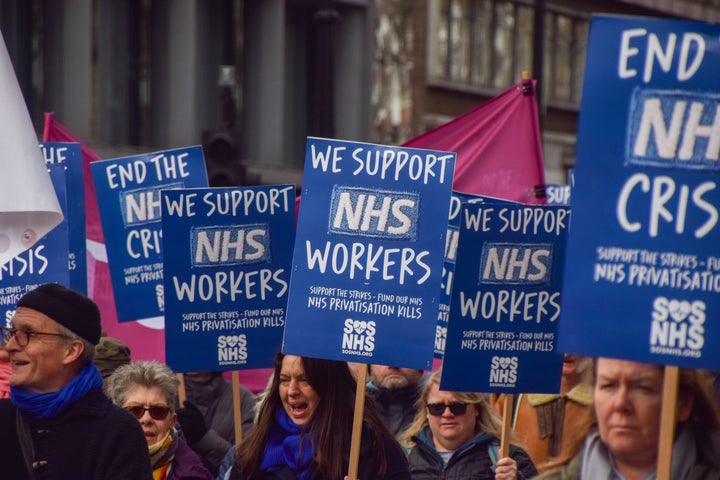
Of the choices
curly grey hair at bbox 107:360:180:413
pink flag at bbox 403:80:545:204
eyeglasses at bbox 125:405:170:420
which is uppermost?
pink flag at bbox 403:80:545:204

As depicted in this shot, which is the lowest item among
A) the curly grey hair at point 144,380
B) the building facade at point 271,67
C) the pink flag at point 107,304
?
the curly grey hair at point 144,380

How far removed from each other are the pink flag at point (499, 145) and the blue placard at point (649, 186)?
19.0 feet

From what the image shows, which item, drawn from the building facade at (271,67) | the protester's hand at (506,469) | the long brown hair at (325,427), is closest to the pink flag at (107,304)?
the protester's hand at (506,469)

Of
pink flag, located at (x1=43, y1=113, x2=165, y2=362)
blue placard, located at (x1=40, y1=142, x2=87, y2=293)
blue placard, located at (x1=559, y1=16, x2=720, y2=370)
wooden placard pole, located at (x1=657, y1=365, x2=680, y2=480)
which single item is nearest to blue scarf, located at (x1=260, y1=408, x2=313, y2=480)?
blue placard, located at (x1=559, y1=16, x2=720, y2=370)

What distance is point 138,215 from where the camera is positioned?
9.73 metres

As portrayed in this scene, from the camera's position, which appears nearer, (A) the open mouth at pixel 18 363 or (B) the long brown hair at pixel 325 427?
(A) the open mouth at pixel 18 363

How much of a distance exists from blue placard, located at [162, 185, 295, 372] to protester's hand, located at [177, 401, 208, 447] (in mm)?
213

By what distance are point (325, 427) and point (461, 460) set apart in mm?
1193

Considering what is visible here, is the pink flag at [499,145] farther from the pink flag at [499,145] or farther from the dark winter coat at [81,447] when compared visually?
the dark winter coat at [81,447]

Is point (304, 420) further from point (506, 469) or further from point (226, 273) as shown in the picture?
point (226, 273)

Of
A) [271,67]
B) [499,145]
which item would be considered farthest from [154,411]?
[271,67]

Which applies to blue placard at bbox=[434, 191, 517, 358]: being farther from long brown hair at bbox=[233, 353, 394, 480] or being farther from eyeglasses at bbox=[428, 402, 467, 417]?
long brown hair at bbox=[233, 353, 394, 480]

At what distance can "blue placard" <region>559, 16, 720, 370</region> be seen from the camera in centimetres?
439

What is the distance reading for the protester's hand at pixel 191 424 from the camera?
789cm
